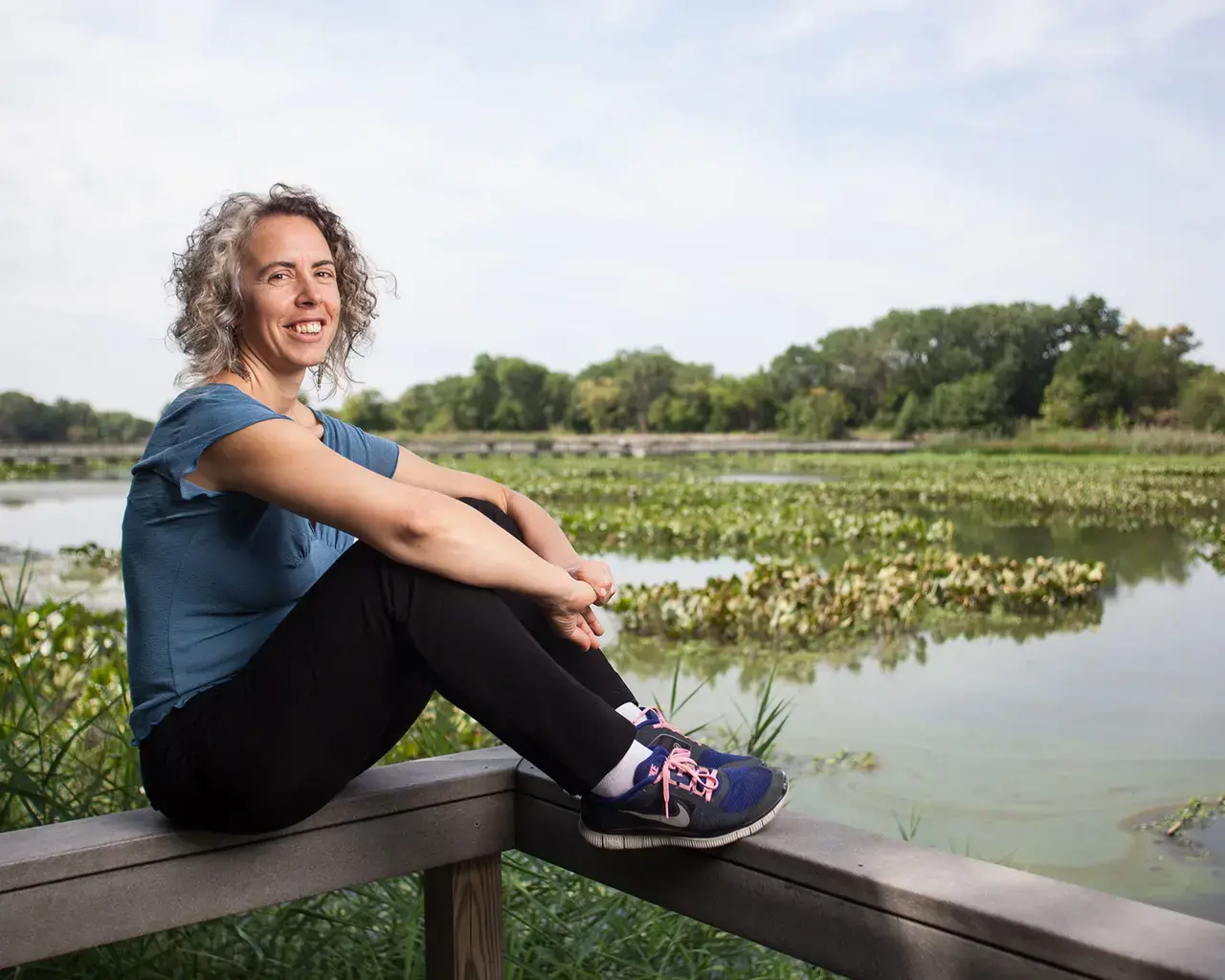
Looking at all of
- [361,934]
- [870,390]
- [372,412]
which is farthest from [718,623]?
[372,412]

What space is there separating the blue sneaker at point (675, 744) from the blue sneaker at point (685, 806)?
0.11 feet

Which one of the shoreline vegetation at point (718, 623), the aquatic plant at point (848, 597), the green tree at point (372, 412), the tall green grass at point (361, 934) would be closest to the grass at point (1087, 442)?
the shoreline vegetation at point (718, 623)

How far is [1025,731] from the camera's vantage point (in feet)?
13.4

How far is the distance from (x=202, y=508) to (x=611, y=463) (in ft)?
53.6

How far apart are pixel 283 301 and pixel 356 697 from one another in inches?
17.1

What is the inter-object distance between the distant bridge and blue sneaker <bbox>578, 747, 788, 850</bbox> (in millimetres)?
13913

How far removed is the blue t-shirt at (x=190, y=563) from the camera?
1019 mm

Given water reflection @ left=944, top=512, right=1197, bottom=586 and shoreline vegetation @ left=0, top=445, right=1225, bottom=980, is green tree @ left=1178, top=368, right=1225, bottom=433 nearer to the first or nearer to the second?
shoreline vegetation @ left=0, top=445, right=1225, bottom=980

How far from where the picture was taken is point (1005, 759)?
149 inches

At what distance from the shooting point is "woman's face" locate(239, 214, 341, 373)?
1.18 m

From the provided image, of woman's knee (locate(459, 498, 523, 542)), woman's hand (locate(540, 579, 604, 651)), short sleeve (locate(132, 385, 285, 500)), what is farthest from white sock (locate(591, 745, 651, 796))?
short sleeve (locate(132, 385, 285, 500))

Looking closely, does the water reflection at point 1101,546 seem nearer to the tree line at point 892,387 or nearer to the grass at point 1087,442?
the grass at point 1087,442

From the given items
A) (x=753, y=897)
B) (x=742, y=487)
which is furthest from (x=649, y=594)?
(x=742, y=487)

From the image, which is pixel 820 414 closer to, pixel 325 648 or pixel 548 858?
pixel 548 858
